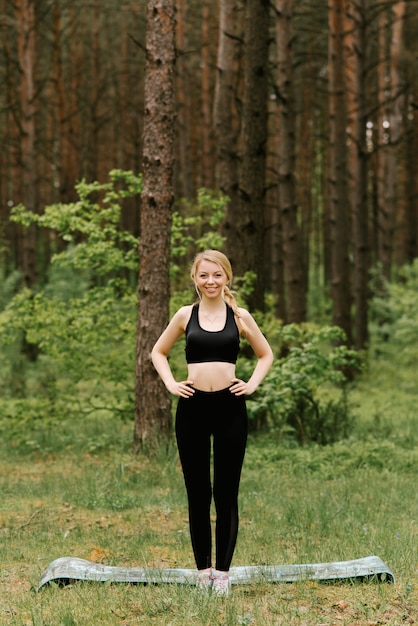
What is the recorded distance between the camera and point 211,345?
4.86m

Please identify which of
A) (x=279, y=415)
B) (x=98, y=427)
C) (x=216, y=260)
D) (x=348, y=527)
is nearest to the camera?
(x=216, y=260)

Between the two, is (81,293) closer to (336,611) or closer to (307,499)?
(307,499)

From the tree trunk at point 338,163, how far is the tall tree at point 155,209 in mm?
8072

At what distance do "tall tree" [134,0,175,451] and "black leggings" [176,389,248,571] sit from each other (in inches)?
176

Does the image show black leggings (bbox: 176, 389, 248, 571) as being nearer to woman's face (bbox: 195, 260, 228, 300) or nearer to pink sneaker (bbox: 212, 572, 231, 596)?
pink sneaker (bbox: 212, 572, 231, 596)

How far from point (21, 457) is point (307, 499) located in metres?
4.55

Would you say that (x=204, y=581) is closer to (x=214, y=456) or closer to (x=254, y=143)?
(x=214, y=456)

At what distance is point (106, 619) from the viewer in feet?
15.0

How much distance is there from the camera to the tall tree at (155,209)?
934 centimetres

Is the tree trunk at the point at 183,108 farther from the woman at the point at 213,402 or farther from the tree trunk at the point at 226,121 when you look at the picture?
the woman at the point at 213,402

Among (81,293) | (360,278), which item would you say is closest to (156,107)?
(360,278)

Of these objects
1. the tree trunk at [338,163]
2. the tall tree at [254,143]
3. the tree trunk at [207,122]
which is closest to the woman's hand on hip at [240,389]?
the tall tree at [254,143]

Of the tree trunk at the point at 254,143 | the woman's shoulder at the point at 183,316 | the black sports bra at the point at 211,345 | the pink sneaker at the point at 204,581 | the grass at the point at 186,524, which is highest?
the tree trunk at the point at 254,143

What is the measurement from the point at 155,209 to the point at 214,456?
195 inches
